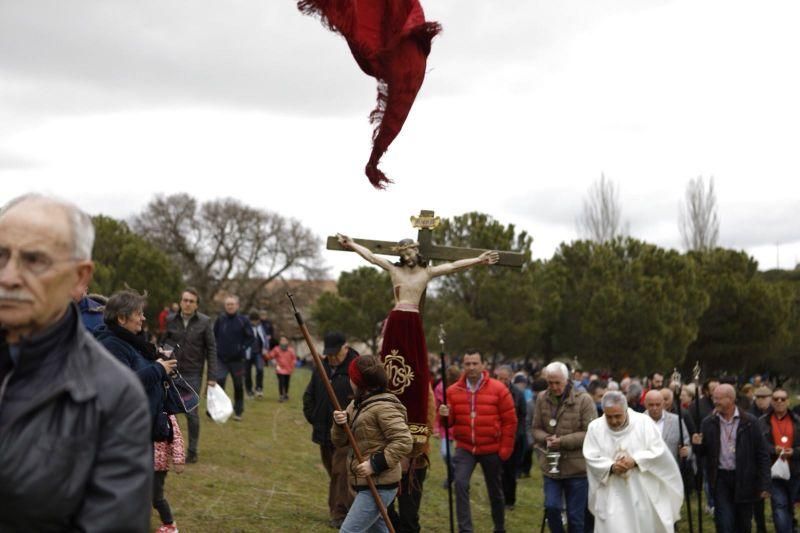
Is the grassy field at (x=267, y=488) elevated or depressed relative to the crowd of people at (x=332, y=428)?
depressed

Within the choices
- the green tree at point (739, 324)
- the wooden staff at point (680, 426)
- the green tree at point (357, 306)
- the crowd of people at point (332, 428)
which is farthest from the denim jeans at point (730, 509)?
the green tree at point (357, 306)

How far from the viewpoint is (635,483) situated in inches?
389

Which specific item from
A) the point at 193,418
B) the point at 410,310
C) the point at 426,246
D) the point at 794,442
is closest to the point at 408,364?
the point at 410,310

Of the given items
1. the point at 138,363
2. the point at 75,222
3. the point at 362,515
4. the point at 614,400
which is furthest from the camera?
the point at 614,400

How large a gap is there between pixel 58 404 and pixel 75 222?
0.49 meters

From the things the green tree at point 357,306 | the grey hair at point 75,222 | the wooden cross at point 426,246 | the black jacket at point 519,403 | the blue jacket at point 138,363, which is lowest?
the black jacket at point 519,403

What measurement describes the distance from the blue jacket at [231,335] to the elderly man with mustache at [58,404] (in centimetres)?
1252

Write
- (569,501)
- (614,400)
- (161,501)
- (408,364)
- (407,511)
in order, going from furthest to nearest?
1. (569,501)
2. (614,400)
3. (407,511)
4. (408,364)
5. (161,501)

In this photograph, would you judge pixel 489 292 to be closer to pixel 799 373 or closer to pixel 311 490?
pixel 799 373

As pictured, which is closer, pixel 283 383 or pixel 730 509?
pixel 730 509

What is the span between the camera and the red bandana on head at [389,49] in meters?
8.00

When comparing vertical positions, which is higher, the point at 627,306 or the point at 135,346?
the point at 627,306

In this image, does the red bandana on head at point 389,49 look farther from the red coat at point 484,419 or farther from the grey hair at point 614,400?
the red coat at point 484,419

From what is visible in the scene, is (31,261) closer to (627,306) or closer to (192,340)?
(192,340)
